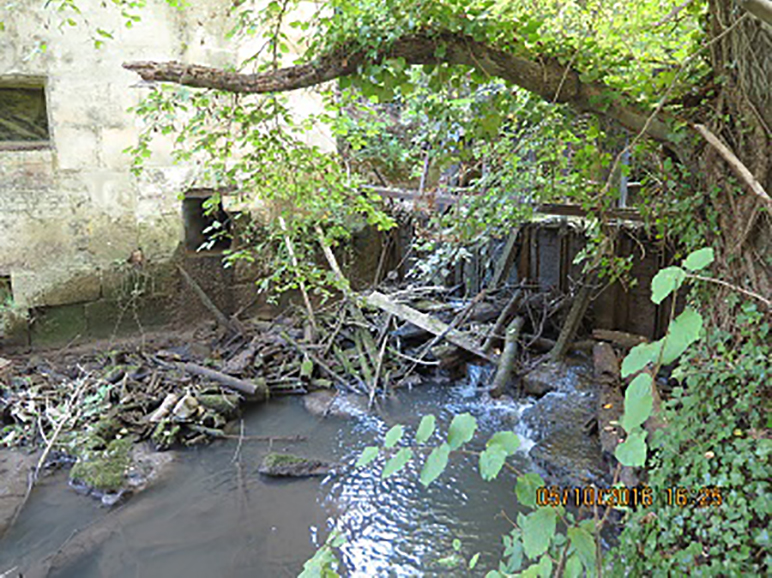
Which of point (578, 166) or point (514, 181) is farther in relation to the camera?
point (514, 181)

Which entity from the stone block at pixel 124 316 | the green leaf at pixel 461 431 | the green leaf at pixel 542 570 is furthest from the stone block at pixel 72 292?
the green leaf at pixel 542 570

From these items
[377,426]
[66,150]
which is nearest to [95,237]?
[66,150]

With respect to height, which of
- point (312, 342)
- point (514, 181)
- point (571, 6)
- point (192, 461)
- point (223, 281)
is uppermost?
point (571, 6)

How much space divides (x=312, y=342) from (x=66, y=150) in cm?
481

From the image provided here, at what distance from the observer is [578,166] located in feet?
15.4

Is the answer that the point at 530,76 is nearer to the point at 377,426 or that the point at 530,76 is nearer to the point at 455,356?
the point at 377,426

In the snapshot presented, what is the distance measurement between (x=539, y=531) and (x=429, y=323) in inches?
259

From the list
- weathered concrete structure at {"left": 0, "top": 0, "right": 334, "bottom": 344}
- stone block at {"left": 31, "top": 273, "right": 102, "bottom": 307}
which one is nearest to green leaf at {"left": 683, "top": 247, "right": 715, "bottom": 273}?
weathered concrete structure at {"left": 0, "top": 0, "right": 334, "bottom": 344}

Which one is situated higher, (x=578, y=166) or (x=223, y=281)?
(x=578, y=166)

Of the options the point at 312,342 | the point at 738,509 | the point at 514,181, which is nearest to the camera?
the point at 738,509

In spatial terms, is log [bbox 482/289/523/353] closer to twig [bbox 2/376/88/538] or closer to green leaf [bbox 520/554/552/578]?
twig [bbox 2/376/88/538]

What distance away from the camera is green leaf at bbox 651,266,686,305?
65.6 inches

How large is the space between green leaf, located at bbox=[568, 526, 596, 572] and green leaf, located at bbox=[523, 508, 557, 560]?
0.11 m

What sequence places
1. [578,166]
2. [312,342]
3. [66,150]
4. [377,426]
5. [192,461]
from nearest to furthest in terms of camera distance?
[578,166] → [192,461] → [377,426] → [66,150] → [312,342]
